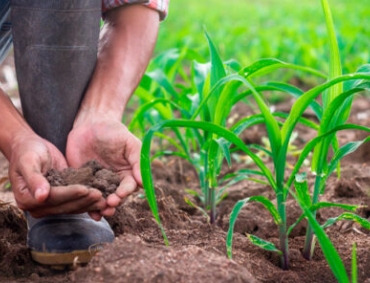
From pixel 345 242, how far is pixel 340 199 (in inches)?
18.4

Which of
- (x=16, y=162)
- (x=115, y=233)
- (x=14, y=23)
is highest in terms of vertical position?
(x=14, y=23)

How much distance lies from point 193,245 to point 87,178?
308 mm

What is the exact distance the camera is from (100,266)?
Result: 145 cm

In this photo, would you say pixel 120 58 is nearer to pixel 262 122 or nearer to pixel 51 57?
pixel 51 57

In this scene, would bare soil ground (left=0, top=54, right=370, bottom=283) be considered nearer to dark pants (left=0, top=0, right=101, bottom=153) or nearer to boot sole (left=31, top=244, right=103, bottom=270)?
boot sole (left=31, top=244, right=103, bottom=270)

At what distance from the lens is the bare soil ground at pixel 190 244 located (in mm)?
1438

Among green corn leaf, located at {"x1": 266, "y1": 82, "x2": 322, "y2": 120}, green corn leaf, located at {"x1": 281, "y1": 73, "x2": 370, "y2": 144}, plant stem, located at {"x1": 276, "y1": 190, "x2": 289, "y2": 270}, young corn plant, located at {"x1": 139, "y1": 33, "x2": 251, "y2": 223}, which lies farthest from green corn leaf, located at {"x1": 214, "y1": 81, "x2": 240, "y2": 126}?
plant stem, located at {"x1": 276, "y1": 190, "x2": 289, "y2": 270}

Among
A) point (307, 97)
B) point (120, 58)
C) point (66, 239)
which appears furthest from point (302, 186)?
point (120, 58)

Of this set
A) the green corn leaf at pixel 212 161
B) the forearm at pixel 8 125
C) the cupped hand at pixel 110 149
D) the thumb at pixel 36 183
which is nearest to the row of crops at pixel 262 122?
the green corn leaf at pixel 212 161

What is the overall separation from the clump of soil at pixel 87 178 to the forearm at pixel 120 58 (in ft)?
0.98

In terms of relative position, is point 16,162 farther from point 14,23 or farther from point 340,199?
point 340,199

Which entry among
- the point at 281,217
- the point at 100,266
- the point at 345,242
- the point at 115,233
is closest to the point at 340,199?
the point at 345,242

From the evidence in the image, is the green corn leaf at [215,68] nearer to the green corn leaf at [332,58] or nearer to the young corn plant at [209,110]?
the young corn plant at [209,110]

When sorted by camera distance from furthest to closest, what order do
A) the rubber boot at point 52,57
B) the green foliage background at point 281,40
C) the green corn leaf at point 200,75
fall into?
the green foliage background at point 281,40
the green corn leaf at point 200,75
the rubber boot at point 52,57
